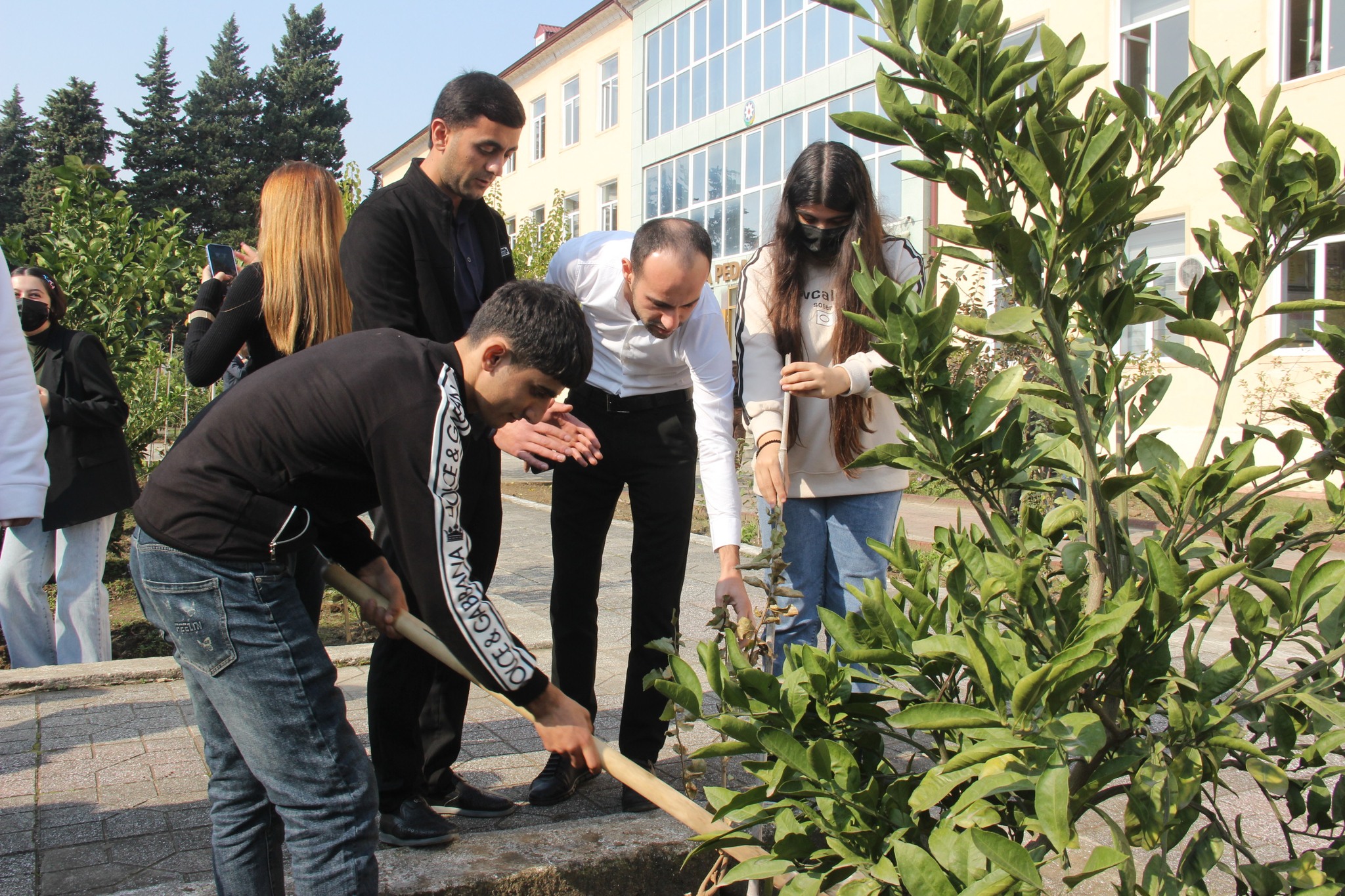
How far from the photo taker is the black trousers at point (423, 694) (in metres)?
2.96

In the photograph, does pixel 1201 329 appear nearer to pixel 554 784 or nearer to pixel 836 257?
pixel 836 257

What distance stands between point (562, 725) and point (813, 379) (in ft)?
3.72

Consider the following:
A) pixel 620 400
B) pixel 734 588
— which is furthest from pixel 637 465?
pixel 734 588

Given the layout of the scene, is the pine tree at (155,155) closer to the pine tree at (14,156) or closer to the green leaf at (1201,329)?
the pine tree at (14,156)

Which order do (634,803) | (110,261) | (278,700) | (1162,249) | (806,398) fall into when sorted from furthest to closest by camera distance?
(1162,249)
(110,261)
(806,398)
(634,803)
(278,700)

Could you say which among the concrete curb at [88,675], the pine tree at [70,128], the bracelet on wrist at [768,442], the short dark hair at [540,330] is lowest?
the concrete curb at [88,675]

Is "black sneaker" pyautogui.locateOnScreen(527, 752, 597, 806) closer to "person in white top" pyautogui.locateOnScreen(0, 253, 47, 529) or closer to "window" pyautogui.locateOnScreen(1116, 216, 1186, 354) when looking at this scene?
"person in white top" pyautogui.locateOnScreen(0, 253, 47, 529)

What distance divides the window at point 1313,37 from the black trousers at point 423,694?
13.9 meters

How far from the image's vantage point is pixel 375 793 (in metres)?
2.22

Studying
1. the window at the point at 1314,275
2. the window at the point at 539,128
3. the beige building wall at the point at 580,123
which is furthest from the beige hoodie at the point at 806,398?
the window at the point at 539,128

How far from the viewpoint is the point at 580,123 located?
3177cm

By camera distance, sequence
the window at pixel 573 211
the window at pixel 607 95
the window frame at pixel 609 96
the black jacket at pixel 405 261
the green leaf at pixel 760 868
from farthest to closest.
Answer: the window at pixel 573 211 < the window at pixel 607 95 < the window frame at pixel 609 96 < the black jacket at pixel 405 261 < the green leaf at pixel 760 868

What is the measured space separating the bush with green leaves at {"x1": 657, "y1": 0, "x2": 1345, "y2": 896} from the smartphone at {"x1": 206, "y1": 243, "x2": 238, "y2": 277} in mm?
3217

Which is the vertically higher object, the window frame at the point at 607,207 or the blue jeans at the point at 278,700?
the window frame at the point at 607,207
